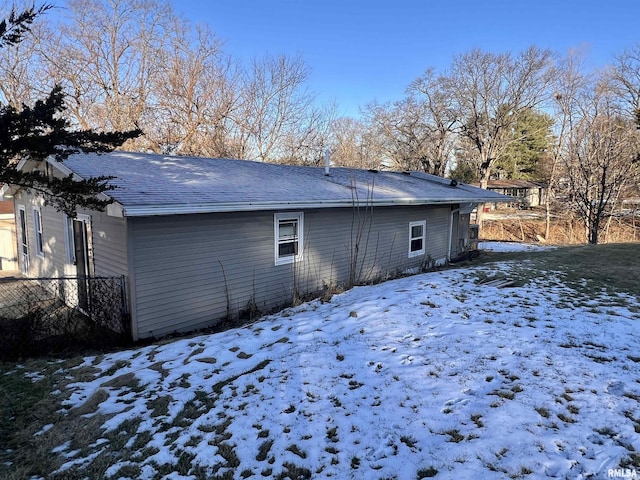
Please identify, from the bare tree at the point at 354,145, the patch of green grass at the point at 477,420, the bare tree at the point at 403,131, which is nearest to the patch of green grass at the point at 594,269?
the patch of green grass at the point at 477,420

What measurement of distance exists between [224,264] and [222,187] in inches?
59.0

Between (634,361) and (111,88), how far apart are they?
25308 millimetres

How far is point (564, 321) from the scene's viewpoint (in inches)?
214

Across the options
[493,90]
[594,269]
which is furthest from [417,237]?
[493,90]

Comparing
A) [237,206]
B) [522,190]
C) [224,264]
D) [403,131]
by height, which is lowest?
[224,264]

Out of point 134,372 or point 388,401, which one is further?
point 134,372

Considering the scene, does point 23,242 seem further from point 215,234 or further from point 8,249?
point 215,234

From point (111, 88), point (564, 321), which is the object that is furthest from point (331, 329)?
point (111, 88)

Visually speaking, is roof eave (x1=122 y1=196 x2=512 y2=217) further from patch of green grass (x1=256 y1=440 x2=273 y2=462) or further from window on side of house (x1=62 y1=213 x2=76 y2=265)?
patch of green grass (x1=256 y1=440 x2=273 y2=462)

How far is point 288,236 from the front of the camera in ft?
28.0

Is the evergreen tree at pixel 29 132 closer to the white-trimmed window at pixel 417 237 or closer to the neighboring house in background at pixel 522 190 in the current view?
the white-trimmed window at pixel 417 237

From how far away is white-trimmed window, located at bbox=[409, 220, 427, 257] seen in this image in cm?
1202

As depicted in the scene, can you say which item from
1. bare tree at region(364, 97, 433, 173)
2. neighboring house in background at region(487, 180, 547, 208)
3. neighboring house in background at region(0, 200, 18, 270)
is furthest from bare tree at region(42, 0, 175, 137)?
neighboring house in background at region(487, 180, 547, 208)

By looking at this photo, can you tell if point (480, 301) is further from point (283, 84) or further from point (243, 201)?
point (283, 84)
